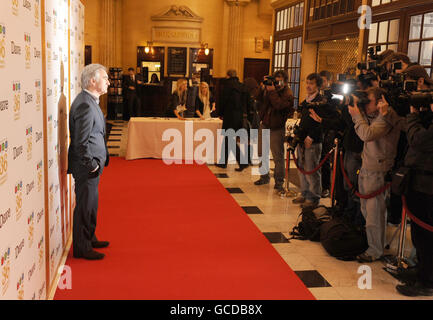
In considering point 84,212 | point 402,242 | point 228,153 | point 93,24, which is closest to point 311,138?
point 402,242

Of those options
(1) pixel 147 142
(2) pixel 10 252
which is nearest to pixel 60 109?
(2) pixel 10 252

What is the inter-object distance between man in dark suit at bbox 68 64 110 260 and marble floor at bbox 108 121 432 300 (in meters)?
1.66

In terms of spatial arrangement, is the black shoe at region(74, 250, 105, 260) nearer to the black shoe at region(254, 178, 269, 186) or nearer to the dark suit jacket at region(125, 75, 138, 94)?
the black shoe at region(254, 178, 269, 186)

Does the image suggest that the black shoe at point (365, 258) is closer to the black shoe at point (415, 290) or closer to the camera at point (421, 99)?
the black shoe at point (415, 290)

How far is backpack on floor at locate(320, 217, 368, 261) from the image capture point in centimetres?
406

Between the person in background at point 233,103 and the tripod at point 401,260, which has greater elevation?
the person in background at point 233,103

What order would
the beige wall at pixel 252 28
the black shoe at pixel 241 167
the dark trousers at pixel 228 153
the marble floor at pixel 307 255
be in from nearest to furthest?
the marble floor at pixel 307 255 < the black shoe at pixel 241 167 < the dark trousers at pixel 228 153 < the beige wall at pixel 252 28

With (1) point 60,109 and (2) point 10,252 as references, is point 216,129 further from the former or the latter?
(2) point 10,252

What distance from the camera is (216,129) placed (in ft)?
26.6

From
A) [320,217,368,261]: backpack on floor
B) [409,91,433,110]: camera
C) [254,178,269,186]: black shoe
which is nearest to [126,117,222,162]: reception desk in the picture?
[254,178,269,186]: black shoe

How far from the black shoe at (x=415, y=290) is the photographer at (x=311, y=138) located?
183 centimetres

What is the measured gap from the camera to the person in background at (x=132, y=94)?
13812 millimetres

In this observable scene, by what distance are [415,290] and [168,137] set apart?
17.9ft

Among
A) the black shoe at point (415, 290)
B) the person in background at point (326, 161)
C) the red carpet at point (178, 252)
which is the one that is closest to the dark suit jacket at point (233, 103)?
the red carpet at point (178, 252)
